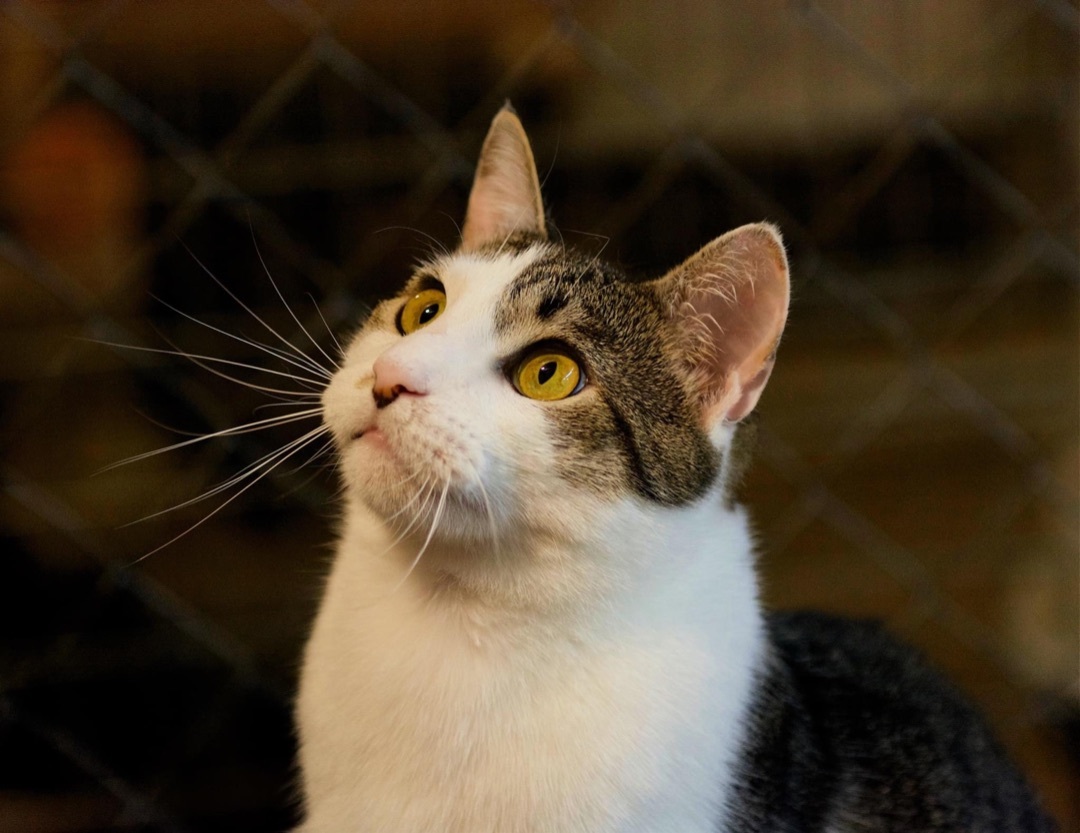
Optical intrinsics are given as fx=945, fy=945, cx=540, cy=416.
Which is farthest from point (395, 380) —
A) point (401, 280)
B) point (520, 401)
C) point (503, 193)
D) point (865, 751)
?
point (401, 280)

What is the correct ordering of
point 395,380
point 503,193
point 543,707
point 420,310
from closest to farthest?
point 395,380
point 543,707
point 420,310
point 503,193

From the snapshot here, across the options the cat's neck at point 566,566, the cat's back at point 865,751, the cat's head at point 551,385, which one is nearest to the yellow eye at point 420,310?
the cat's head at point 551,385

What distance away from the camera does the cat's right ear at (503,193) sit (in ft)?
3.92

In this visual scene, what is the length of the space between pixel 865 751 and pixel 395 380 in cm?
73

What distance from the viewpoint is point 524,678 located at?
95 centimetres

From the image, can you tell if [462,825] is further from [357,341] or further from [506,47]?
[506,47]

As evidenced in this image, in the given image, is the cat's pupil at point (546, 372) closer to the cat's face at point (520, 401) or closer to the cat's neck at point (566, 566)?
the cat's face at point (520, 401)

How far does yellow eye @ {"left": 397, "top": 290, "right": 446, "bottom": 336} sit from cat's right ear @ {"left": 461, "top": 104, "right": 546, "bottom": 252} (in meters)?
0.15

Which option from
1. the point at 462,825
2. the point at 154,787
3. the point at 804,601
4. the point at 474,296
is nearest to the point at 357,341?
the point at 474,296

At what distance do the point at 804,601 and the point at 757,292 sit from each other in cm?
144

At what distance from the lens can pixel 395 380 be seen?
84cm

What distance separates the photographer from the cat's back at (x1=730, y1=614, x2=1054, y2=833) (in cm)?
102

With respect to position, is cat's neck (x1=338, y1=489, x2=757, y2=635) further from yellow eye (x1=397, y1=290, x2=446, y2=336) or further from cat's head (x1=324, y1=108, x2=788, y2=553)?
yellow eye (x1=397, y1=290, x2=446, y2=336)

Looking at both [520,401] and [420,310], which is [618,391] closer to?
[520,401]
